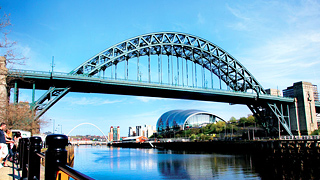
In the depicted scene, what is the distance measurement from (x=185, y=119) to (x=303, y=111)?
249 feet

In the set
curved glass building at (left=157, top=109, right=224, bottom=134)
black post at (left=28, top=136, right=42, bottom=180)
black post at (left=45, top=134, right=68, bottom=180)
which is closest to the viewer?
black post at (left=45, top=134, right=68, bottom=180)

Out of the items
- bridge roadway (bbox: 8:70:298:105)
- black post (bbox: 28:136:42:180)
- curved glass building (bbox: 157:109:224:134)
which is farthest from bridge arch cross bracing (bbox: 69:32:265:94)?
curved glass building (bbox: 157:109:224:134)

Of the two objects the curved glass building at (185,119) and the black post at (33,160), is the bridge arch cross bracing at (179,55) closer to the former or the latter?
the black post at (33,160)

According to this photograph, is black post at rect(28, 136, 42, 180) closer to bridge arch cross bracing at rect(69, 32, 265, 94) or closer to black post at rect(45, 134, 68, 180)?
black post at rect(45, 134, 68, 180)

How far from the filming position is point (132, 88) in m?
45.5

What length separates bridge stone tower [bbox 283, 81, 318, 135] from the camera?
56.7 m

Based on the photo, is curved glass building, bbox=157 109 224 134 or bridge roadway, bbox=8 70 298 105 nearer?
bridge roadway, bbox=8 70 298 105

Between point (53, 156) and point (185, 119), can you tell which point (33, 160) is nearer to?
point (53, 156)

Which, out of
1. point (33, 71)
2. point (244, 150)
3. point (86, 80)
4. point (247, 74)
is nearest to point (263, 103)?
point (247, 74)

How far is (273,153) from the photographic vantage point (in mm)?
38875

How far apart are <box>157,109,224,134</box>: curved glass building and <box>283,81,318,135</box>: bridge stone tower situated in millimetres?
73539

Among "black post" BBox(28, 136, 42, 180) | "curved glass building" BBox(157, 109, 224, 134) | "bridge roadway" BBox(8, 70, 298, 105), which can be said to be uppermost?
"bridge roadway" BBox(8, 70, 298, 105)

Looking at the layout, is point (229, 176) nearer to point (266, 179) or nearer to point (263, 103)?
point (266, 179)

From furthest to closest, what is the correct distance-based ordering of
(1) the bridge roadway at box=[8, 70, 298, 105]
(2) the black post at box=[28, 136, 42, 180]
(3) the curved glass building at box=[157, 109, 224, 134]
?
(3) the curved glass building at box=[157, 109, 224, 134] < (1) the bridge roadway at box=[8, 70, 298, 105] < (2) the black post at box=[28, 136, 42, 180]
